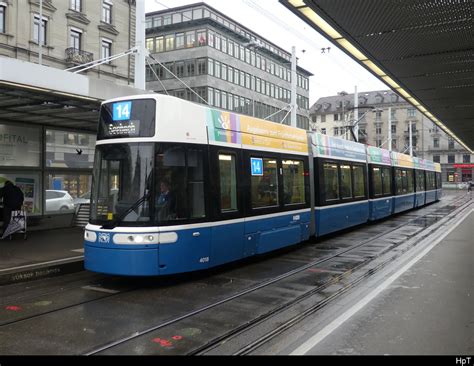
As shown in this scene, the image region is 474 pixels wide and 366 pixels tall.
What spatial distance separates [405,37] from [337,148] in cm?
626

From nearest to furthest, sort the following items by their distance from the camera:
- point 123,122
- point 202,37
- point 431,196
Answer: point 123,122, point 431,196, point 202,37

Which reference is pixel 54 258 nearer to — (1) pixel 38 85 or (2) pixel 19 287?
(2) pixel 19 287

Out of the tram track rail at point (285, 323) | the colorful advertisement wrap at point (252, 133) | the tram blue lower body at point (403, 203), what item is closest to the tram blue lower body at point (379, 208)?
the tram blue lower body at point (403, 203)

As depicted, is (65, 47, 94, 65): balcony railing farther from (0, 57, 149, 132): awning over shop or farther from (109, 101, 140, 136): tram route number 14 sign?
(109, 101, 140, 136): tram route number 14 sign

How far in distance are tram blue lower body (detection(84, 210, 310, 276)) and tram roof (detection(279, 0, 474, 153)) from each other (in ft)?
13.6

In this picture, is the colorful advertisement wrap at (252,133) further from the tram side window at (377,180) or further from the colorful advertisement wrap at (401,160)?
the colorful advertisement wrap at (401,160)

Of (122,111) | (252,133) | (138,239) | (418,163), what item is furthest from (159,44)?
(138,239)

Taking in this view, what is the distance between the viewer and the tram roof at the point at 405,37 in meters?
7.56

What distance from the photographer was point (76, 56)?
3388 cm

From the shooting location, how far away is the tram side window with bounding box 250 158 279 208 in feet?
32.6

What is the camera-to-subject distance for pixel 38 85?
29.9 feet

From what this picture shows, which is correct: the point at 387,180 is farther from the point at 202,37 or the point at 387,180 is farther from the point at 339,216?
the point at 202,37

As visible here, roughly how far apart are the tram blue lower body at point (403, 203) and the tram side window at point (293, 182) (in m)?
11.3

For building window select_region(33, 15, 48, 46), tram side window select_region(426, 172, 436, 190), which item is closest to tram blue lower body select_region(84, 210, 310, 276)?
tram side window select_region(426, 172, 436, 190)
